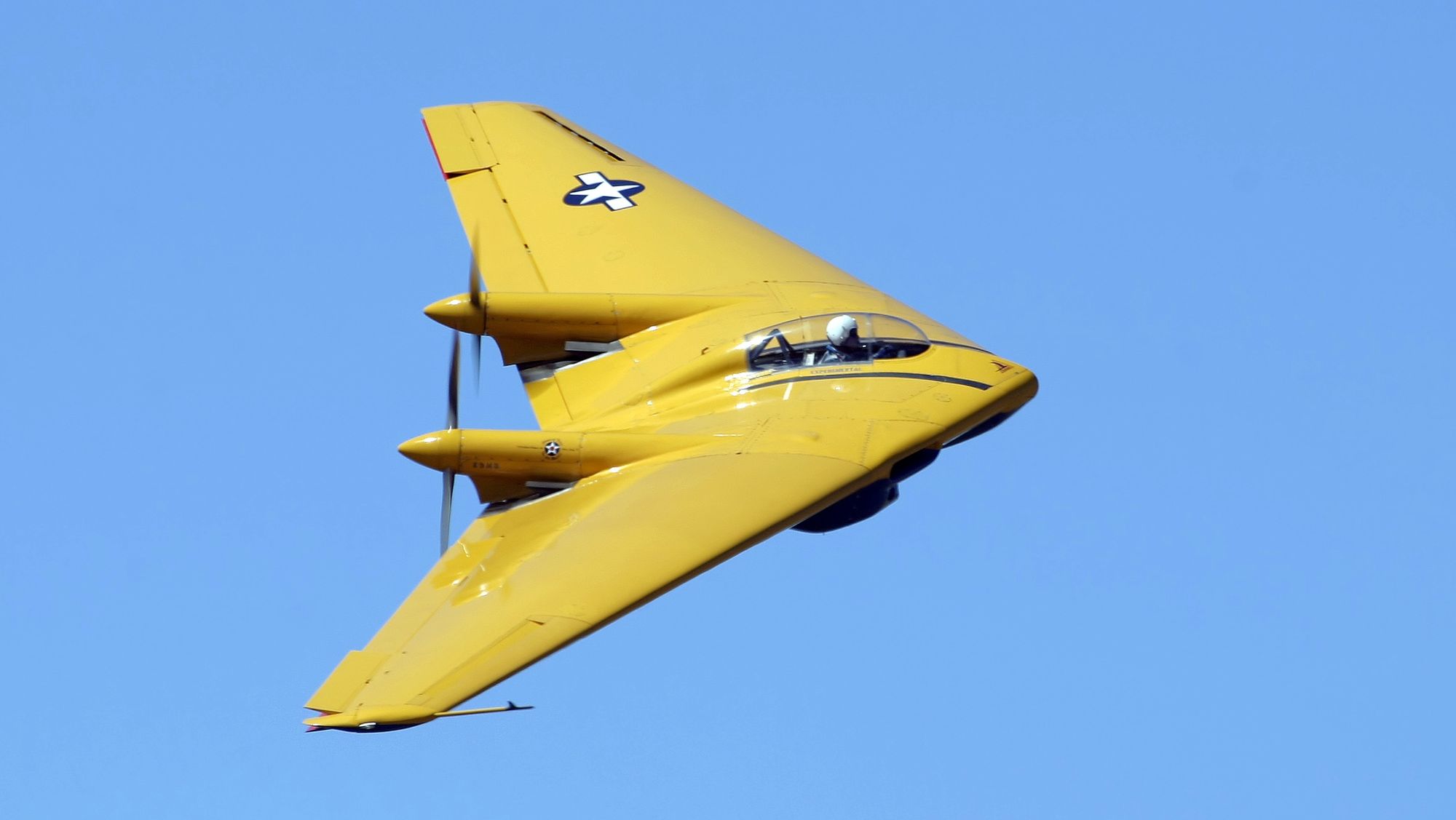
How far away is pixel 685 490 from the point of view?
3906cm

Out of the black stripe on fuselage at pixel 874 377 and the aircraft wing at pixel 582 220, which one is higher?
the aircraft wing at pixel 582 220

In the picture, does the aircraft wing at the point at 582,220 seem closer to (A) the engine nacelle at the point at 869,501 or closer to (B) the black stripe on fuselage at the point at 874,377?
(B) the black stripe on fuselage at the point at 874,377

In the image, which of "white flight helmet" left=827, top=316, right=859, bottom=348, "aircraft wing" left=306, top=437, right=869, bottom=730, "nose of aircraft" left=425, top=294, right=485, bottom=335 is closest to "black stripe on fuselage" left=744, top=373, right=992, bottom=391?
"white flight helmet" left=827, top=316, right=859, bottom=348

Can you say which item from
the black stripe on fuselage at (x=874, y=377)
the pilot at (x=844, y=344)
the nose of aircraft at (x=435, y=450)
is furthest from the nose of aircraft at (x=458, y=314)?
the pilot at (x=844, y=344)

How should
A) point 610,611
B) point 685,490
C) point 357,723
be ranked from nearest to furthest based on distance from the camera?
point 357,723 → point 610,611 → point 685,490

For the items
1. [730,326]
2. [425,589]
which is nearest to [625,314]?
[730,326]

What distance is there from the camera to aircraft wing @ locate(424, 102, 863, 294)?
47781 millimetres

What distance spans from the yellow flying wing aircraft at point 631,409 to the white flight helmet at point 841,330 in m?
0.04

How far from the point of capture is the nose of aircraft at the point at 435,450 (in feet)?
128

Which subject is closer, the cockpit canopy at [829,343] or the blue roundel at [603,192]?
the cockpit canopy at [829,343]

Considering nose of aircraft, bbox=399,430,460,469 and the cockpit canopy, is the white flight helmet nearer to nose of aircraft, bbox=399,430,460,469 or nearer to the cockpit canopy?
the cockpit canopy

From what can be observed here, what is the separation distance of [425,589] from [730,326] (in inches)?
414

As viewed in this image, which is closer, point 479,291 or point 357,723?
point 357,723

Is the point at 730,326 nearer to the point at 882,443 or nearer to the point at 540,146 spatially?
the point at 882,443
